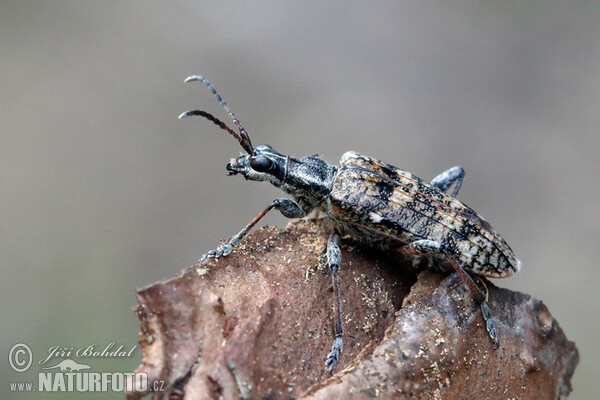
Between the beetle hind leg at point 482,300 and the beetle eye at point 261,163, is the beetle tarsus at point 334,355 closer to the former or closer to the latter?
the beetle hind leg at point 482,300

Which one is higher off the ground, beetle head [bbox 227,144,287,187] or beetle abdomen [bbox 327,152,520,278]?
beetle head [bbox 227,144,287,187]

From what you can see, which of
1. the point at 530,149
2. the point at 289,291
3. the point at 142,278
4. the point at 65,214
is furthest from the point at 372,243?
the point at 530,149

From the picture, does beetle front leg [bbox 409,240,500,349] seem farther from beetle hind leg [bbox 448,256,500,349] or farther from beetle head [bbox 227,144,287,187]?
beetle head [bbox 227,144,287,187]

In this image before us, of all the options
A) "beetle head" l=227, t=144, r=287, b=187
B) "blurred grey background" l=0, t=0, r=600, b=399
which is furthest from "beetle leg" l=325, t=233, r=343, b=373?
"blurred grey background" l=0, t=0, r=600, b=399

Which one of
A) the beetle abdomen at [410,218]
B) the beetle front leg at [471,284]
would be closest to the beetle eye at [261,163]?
the beetle abdomen at [410,218]

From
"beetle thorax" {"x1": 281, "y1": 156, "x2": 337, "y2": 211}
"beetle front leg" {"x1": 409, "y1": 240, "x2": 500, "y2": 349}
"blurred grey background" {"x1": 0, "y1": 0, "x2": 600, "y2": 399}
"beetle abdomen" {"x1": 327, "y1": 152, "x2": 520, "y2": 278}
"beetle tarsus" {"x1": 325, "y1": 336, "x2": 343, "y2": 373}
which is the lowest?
"beetle tarsus" {"x1": 325, "y1": 336, "x2": 343, "y2": 373}

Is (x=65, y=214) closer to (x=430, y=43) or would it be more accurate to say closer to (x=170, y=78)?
(x=170, y=78)
